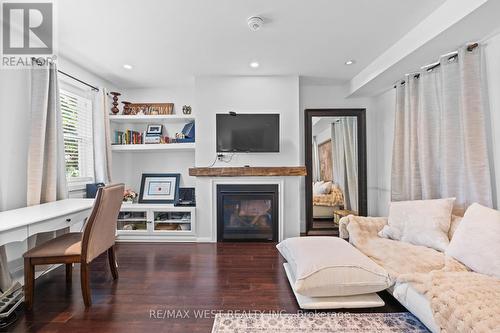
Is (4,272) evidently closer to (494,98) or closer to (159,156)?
(159,156)

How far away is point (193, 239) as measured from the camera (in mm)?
3605

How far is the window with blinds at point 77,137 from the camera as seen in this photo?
3.14 metres

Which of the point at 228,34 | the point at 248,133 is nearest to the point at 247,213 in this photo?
the point at 248,133

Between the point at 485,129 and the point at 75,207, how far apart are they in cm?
379

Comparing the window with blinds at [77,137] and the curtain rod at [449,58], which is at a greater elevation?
the curtain rod at [449,58]

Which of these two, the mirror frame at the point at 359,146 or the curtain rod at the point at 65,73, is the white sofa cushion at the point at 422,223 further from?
the curtain rod at the point at 65,73

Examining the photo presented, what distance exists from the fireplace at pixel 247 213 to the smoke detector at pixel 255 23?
205cm

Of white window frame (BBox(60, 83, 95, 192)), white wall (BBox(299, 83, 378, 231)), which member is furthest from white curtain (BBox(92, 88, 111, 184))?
white wall (BBox(299, 83, 378, 231))

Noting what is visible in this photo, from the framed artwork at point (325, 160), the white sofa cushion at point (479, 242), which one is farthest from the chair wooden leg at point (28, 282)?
the framed artwork at point (325, 160)

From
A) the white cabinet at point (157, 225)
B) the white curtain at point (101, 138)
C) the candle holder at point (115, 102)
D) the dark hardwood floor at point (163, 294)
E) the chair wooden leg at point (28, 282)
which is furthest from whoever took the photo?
the candle holder at point (115, 102)

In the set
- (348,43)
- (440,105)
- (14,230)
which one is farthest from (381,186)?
(14,230)

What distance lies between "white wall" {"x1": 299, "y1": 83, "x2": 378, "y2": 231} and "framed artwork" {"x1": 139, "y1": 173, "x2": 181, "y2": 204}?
210cm

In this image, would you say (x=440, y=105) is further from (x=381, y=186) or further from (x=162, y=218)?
(x=162, y=218)

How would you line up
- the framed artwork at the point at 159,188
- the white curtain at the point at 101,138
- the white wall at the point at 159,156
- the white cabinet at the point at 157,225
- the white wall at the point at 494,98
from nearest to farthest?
1. the white wall at the point at 494,98
2. the white curtain at the point at 101,138
3. the white cabinet at the point at 157,225
4. the framed artwork at the point at 159,188
5. the white wall at the point at 159,156
